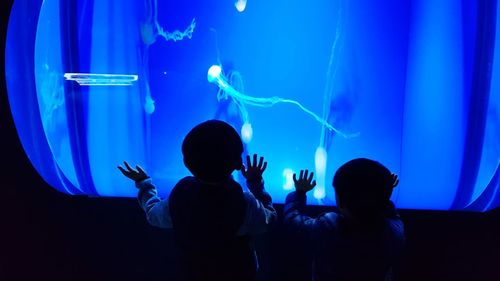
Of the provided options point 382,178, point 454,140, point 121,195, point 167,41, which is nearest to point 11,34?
point 167,41

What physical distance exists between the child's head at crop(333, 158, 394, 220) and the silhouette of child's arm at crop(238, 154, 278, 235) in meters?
0.24

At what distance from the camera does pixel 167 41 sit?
137 cm

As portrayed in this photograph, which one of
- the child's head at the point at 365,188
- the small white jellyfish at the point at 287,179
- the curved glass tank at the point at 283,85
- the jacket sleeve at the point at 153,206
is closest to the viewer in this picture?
the child's head at the point at 365,188

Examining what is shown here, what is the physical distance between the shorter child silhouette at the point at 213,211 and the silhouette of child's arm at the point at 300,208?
8 cm

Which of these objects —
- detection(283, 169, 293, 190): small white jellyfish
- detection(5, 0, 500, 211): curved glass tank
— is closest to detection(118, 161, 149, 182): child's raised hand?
detection(5, 0, 500, 211): curved glass tank

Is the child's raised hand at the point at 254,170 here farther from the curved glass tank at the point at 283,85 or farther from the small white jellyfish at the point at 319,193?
the small white jellyfish at the point at 319,193

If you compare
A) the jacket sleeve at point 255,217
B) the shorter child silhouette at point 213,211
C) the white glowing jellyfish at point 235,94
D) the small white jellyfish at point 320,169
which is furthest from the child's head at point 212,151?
the small white jellyfish at point 320,169

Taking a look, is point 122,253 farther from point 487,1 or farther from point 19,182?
point 487,1

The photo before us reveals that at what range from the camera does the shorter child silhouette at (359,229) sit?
40.9 inches

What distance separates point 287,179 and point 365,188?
0.41 metres

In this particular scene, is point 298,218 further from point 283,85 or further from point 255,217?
point 283,85

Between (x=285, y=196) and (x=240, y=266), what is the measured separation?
34cm

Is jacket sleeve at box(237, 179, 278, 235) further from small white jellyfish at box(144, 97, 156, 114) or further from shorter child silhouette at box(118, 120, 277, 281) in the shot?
small white jellyfish at box(144, 97, 156, 114)

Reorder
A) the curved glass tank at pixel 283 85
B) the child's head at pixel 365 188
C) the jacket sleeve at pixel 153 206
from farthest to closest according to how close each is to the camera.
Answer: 1. the curved glass tank at pixel 283 85
2. the jacket sleeve at pixel 153 206
3. the child's head at pixel 365 188
